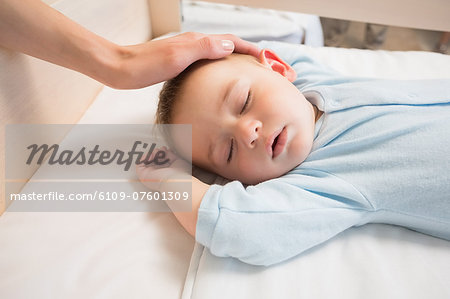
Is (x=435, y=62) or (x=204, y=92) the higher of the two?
(x=204, y=92)

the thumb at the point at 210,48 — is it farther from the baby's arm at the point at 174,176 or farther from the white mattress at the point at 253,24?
the white mattress at the point at 253,24

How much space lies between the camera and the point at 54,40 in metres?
0.67

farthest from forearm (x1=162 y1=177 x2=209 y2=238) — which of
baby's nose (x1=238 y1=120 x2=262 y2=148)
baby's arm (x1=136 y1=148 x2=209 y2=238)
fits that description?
baby's nose (x1=238 y1=120 x2=262 y2=148)

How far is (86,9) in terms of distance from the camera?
0.88 meters

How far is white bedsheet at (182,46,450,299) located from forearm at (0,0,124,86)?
0.40 m

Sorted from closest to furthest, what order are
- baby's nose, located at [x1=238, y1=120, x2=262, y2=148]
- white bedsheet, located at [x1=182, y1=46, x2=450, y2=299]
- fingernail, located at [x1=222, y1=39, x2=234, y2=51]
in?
white bedsheet, located at [x1=182, y1=46, x2=450, y2=299], baby's nose, located at [x1=238, y1=120, x2=262, y2=148], fingernail, located at [x1=222, y1=39, x2=234, y2=51]

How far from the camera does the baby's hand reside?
72 cm

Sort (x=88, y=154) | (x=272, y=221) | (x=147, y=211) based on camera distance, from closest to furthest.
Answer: (x=272, y=221)
(x=147, y=211)
(x=88, y=154)

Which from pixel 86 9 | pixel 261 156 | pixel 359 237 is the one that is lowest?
pixel 359 237

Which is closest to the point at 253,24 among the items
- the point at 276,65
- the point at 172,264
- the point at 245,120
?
the point at 276,65

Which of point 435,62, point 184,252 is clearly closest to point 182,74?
point 184,252

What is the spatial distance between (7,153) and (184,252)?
1.28ft

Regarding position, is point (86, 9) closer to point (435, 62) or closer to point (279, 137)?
point (279, 137)

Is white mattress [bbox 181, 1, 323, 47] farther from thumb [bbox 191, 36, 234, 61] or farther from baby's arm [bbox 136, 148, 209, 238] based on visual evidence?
baby's arm [bbox 136, 148, 209, 238]
